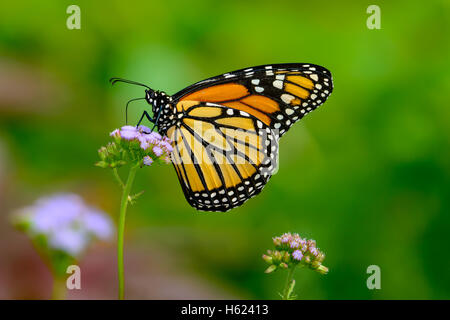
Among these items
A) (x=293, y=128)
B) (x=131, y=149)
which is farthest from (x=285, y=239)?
(x=293, y=128)

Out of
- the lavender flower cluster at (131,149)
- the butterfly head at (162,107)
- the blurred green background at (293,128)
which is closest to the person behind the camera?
the lavender flower cluster at (131,149)

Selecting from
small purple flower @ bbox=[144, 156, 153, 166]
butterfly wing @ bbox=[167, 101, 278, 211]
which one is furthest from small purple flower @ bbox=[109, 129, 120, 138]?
butterfly wing @ bbox=[167, 101, 278, 211]

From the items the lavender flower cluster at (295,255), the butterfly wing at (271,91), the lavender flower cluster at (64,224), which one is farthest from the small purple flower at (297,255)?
the butterfly wing at (271,91)

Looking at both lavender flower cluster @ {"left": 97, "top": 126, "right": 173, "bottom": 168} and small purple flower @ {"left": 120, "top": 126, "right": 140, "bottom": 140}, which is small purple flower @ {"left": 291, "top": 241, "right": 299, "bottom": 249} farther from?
small purple flower @ {"left": 120, "top": 126, "right": 140, "bottom": 140}

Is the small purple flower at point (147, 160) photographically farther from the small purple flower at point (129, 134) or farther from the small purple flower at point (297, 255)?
the small purple flower at point (297, 255)

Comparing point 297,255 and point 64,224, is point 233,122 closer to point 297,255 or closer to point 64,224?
point 297,255

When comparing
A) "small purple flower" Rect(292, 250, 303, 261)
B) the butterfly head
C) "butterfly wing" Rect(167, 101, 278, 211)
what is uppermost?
the butterfly head

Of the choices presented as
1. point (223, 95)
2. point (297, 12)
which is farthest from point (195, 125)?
point (297, 12)
